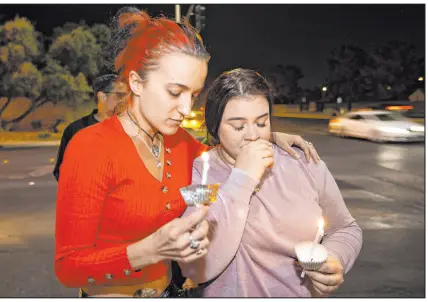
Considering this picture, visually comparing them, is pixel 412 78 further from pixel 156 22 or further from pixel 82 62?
pixel 156 22

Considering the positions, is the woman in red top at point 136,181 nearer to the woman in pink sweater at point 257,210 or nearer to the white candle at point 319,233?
the woman in pink sweater at point 257,210

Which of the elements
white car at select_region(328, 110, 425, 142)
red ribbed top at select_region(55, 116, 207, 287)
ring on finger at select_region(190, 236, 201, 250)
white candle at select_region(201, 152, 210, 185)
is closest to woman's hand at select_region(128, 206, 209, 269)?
ring on finger at select_region(190, 236, 201, 250)

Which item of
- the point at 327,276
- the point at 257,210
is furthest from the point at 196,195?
the point at 327,276

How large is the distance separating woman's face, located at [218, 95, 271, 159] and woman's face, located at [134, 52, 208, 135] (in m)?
0.18

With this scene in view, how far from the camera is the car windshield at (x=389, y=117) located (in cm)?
2052

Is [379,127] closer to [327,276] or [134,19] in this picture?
[327,276]

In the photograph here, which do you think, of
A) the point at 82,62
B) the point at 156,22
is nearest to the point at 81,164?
the point at 156,22

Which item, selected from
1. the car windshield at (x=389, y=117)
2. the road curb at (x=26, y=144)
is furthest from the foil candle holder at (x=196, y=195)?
the road curb at (x=26, y=144)

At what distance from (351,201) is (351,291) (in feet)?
14.9

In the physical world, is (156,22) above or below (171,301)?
above

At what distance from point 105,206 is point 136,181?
0.16 meters

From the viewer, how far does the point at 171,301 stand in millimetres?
2092

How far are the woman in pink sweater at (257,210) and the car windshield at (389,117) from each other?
65.0ft

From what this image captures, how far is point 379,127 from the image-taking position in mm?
20359
